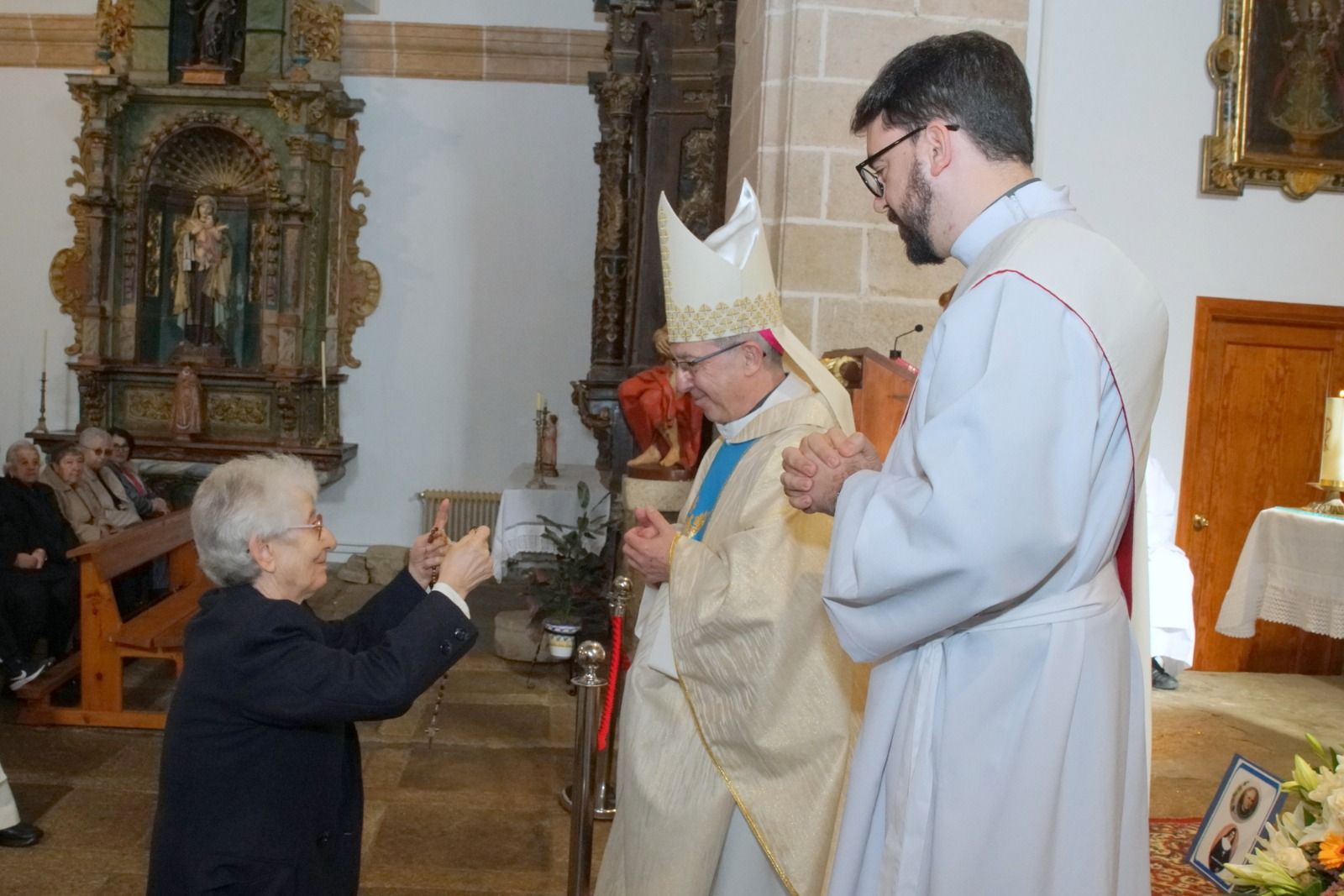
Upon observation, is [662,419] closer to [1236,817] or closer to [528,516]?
[528,516]

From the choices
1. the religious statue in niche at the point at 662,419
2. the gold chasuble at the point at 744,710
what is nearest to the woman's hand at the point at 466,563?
the gold chasuble at the point at 744,710

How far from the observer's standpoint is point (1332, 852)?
1.52 metres

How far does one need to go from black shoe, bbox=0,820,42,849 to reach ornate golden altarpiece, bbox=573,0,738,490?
364 cm

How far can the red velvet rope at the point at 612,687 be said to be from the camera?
9.64 feet

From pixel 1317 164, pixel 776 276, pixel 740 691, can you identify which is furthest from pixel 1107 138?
pixel 740 691

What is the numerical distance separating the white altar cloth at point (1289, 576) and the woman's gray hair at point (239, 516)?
16.7ft

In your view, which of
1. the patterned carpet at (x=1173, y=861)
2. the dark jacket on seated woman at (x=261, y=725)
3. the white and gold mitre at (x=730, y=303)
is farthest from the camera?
the patterned carpet at (x=1173, y=861)

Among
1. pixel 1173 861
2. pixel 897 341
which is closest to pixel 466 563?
pixel 897 341

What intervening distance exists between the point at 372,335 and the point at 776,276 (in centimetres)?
616

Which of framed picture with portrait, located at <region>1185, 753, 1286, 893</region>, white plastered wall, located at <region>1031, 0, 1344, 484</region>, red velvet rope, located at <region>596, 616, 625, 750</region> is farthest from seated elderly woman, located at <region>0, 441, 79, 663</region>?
white plastered wall, located at <region>1031, 0, 1344, 484</region>

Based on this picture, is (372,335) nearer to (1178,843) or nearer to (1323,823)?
(1178,843)

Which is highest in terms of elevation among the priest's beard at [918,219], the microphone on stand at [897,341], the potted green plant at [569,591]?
the priest's beard at [918,219]

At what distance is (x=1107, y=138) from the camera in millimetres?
5668

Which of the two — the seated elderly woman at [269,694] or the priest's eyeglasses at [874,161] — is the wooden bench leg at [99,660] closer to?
the seated elderly woman at [269,694]
